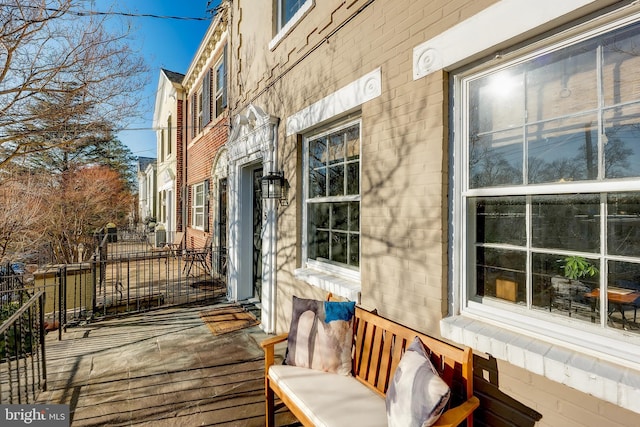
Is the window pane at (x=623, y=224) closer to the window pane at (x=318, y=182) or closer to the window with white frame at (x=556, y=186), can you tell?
the window with white frame at (x=556, y=186)

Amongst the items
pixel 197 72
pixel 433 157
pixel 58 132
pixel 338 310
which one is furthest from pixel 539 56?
pixel 197 72

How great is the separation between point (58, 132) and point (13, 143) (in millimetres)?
819

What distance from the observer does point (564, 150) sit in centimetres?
183

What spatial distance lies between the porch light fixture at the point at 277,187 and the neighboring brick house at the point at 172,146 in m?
7.57

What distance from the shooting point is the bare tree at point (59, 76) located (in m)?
4.88

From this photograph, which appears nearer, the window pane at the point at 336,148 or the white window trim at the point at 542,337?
the white window trim at the point at 542,337

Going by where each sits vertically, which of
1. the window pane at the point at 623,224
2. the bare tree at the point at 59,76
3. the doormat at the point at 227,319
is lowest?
the doormat at the point at 227,319

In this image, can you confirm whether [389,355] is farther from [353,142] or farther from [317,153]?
[317,153]

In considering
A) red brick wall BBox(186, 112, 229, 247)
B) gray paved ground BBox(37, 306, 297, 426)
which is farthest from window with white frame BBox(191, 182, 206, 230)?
gray paved ground BBox(37, 306, 297, 426)

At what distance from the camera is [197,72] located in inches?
400

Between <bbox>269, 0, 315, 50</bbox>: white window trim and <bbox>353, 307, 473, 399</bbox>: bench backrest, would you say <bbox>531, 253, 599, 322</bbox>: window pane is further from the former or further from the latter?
<bbox>269, 0, 315, 50</bbox>: white window trim

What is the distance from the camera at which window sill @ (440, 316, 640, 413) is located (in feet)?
4.88

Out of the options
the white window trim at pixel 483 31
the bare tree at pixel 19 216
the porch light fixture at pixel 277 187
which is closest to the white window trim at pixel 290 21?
the porch light fixture at pixel 277 187

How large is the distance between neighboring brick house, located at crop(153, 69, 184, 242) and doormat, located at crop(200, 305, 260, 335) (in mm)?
7023
